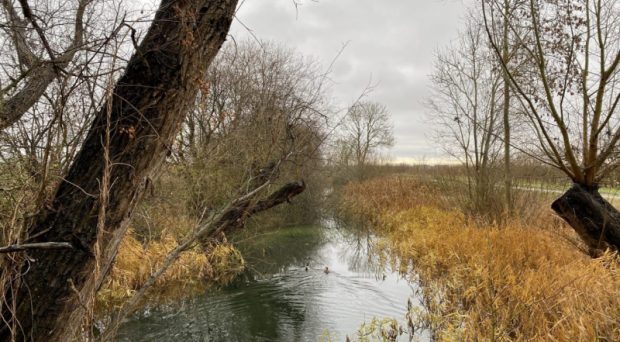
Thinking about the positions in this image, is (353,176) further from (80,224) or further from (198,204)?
(80,224)

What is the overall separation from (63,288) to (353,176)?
2273cm

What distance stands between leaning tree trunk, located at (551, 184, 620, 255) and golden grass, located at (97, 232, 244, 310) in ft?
17.4

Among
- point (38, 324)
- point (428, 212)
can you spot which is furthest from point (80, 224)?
point (428, 212)

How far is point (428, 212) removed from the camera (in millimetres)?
12781

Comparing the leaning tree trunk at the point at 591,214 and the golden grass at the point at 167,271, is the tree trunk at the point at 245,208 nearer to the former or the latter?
the leaning tree trunk at the point at 591,214

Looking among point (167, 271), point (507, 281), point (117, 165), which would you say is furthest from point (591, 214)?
point (167, 271)

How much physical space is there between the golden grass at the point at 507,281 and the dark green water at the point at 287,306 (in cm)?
78

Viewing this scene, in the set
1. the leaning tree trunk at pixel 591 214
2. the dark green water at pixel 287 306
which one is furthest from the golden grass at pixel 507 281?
the dark green water at pixel 287 306

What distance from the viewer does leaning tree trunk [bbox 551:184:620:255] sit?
4.19m

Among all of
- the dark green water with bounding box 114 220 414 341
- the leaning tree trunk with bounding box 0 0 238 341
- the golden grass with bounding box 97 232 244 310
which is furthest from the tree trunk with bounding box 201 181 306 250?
the golden grass with bounding box 97 232 244 310

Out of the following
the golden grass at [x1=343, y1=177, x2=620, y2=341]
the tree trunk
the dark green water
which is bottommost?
the dark green water

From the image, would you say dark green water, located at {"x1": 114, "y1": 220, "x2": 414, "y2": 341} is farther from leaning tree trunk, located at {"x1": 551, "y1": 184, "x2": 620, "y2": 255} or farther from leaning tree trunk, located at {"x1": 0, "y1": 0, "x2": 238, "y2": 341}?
leaning tree trunk, located at {"x1": 0, "y1": 0, "x2": 238, "y2": 341}

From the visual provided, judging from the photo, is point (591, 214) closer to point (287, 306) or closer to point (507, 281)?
point (507, 281)

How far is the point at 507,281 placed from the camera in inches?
225
